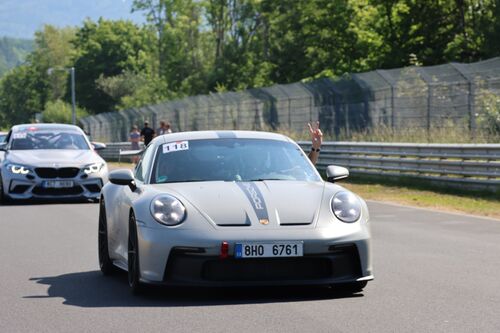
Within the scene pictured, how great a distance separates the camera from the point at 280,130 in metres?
38.2

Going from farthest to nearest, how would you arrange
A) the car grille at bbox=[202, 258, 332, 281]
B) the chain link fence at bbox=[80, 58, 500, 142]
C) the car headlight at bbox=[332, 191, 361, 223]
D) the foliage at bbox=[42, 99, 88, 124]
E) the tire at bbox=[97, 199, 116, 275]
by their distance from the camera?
the foliage at bbox=[42, 99, 88, 124] → the chain link fence at bbox=[80, 58, 500, 142] → the tire at bbox=[97, 199, 116, 275] → the car headlight at bbox=[332, 191, 361, 223] → the car grille at bbox=[202, 258, 332, 281]

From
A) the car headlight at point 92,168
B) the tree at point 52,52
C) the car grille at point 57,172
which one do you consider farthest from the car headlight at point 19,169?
the tree at point 52,52

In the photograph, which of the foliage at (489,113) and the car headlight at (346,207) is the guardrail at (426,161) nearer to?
the foliage at (489,113)

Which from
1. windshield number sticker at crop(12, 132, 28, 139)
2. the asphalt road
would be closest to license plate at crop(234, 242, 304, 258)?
the asphalt road

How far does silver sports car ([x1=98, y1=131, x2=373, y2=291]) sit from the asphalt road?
0.67ft

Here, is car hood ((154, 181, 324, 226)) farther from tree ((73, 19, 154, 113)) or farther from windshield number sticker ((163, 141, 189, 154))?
tree ((73, 19, 154, 113))

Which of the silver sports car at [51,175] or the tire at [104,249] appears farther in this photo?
the silver sports car at [51,175]

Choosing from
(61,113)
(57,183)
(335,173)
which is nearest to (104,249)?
(335,173)

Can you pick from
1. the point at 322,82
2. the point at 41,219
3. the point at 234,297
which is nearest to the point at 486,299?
the point at 234,297

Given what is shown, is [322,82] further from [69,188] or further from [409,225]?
[409,225]

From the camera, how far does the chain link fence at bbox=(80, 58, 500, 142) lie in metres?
26.6

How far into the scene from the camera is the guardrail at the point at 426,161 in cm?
2139

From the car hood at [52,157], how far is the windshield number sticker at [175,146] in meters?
10.9

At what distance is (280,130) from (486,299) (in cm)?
3014
